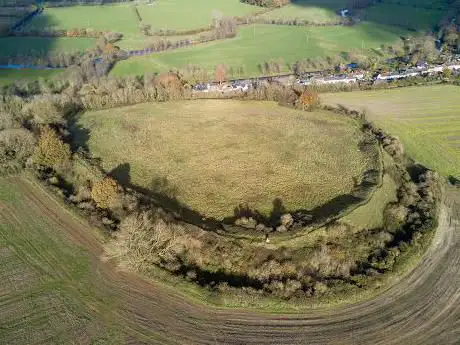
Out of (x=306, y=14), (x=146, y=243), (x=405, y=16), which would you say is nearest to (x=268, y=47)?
(x=306, y=14)

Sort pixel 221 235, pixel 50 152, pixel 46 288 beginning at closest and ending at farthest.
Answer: pixel 46 288 < pixel 221 235 < pixel 50 152

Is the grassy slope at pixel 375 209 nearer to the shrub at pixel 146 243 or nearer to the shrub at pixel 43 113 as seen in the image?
the shrub at pixel 146 243

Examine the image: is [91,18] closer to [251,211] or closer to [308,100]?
[308,100]

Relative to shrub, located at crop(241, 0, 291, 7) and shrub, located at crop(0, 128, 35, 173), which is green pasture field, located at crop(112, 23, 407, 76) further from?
shrub, located at crop(0, 128, 35, 173)

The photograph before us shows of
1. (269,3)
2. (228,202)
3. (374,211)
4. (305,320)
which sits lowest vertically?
(305,320)

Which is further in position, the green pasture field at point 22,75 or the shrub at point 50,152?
the green pasture field at point 22,75

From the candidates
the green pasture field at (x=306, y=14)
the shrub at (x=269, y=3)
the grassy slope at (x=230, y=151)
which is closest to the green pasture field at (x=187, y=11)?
the shrub at (x=269, y=3)
